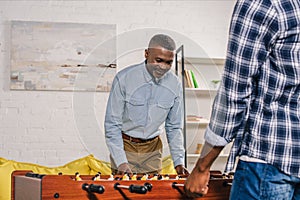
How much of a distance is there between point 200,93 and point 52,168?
1421 mm

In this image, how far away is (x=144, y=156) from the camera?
276 centimetres

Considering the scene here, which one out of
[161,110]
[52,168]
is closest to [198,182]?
[161,110]

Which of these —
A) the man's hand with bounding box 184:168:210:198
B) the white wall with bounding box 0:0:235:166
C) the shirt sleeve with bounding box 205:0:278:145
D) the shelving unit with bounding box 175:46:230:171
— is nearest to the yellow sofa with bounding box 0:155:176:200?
the white wall with bounding box 0:0:235:166

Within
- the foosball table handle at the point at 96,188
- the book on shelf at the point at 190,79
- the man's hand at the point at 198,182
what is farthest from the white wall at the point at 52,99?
the man's hand at the point at 198,182

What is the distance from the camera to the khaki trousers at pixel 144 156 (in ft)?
8.94

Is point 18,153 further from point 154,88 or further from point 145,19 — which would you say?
point 154,88

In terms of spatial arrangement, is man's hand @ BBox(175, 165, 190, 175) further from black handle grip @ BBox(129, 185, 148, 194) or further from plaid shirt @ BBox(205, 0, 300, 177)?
plaid shirt @ BBox(205, 0, 300, 177)

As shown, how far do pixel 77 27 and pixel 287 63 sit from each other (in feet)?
10.2

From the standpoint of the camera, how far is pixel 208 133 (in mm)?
1526

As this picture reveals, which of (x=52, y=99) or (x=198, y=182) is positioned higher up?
(x=198, y=182)

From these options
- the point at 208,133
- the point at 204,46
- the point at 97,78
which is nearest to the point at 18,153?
the point at 97,78

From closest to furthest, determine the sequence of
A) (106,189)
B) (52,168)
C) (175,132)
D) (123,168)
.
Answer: (106,189)
(123,168)
(175,132)
(52,168)

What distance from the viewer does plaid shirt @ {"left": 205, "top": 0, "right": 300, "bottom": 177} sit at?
138 cm

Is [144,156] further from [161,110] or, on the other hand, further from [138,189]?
[138,189]
